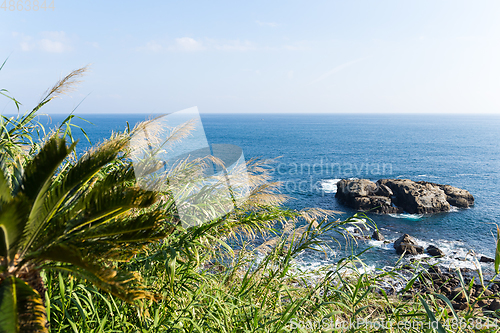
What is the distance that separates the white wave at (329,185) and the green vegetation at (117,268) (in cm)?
2763

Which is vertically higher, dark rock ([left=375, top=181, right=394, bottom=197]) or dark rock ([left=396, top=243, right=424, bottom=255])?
dark rock ([left=375, top=181, right=394, bottom=197])

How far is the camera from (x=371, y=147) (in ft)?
213

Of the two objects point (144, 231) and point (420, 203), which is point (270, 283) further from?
point (420, 203)

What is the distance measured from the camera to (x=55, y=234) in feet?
6.95

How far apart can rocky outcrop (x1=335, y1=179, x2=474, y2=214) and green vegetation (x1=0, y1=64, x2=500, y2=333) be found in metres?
23.7

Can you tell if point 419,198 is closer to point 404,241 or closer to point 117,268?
point 404,241

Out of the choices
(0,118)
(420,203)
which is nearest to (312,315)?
(0,118)

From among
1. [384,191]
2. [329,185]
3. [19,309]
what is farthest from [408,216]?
[19,309]

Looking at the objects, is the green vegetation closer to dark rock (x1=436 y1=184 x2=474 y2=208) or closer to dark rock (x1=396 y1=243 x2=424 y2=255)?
dark rock (x1=396 y1=243 x2=424 y2=255)

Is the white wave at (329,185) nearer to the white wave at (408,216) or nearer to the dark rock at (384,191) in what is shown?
the dark rock at (384,191)

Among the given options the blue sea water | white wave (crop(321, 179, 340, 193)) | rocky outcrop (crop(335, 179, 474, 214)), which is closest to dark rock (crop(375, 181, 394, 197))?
rocky outcrop (crop(335, 179, 474, 214))

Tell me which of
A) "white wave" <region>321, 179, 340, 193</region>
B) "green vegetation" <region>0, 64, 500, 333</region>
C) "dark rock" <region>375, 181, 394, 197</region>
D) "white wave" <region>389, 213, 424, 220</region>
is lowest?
"white wave" <region>389, 213, 424, 220</region>

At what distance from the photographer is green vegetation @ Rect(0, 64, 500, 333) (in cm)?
189

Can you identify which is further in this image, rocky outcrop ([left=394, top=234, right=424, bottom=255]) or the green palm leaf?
rocky outcrop ([left=394, top=234, right=424, bottom=255])
